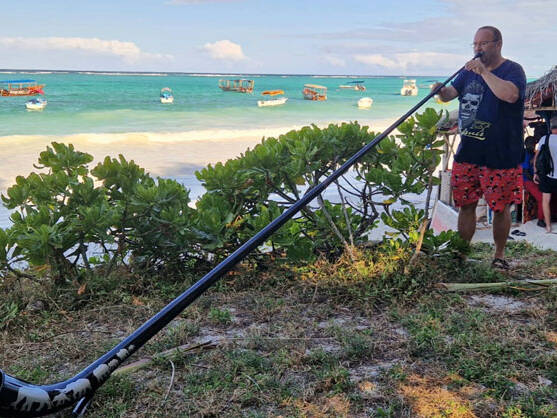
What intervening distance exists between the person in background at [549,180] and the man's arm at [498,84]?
4485 millimetres

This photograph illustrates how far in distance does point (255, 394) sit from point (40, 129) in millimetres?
36878

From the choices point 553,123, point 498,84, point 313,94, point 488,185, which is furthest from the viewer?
point 313,94

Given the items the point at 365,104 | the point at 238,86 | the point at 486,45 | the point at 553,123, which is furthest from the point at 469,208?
the point at 238,86

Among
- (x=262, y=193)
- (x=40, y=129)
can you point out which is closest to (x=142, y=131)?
(x=40, y=129)

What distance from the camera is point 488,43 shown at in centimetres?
371

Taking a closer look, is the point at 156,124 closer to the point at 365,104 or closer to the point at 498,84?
the point at 365,104

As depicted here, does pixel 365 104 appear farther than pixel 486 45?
Yes

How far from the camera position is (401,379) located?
2.42m

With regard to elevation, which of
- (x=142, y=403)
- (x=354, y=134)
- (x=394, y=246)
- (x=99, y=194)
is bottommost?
(x=142, y=403)

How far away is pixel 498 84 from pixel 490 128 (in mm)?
341

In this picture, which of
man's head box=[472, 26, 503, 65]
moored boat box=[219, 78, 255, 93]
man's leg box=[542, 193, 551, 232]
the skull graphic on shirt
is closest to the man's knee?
the skull graphic on shirt

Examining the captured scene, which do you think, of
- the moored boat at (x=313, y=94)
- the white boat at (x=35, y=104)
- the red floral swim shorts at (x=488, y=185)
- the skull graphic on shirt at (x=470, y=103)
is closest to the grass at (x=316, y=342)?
the red floral swim shorts at (x=488, y=185)

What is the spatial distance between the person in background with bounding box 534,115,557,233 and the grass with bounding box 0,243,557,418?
4.02 metres

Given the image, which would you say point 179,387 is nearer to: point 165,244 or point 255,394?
point 255,394
